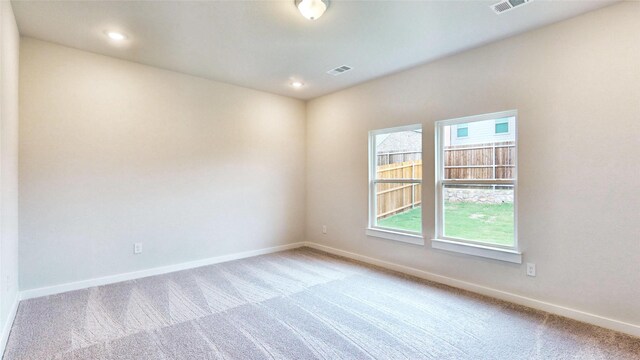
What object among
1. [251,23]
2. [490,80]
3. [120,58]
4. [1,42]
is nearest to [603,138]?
[490,80]

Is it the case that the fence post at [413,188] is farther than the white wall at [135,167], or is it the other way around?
the fence post at [413,188]

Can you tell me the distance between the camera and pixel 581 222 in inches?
105

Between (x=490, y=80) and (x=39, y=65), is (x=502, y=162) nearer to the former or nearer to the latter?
(x=490, y=80)

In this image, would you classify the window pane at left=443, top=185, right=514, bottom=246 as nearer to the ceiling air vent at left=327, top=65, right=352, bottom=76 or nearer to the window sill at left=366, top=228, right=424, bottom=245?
the window sill at left=366, top=228, right=424, bottom=245

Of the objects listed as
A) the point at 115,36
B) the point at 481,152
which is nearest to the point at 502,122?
the point at 481,152

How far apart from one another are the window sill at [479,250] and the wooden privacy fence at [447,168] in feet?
1.89

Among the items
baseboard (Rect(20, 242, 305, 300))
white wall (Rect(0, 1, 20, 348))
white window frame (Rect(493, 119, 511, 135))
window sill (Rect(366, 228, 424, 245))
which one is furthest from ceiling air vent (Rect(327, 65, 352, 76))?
white wall (Rect(0, 1, 20, 348))

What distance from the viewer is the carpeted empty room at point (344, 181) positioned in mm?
2439

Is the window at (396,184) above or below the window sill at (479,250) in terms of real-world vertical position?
above

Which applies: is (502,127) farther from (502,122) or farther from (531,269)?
(531,269)

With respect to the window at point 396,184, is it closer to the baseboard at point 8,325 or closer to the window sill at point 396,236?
the window sill at point 396,236

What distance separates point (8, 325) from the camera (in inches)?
95.6

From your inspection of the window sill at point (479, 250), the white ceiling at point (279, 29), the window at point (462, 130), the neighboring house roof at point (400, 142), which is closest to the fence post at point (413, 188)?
the neighboring house roof at point (400, 142)

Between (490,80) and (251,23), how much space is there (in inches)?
96.5
